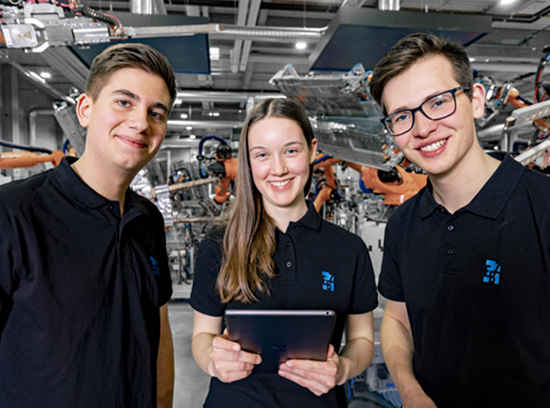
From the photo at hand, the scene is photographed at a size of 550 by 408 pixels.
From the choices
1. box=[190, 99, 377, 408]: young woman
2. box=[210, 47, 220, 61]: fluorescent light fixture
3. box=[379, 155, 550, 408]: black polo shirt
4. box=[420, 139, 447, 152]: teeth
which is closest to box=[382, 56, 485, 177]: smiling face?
box=[420, 139, 447, 152]: teeth

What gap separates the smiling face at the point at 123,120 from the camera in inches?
46.9

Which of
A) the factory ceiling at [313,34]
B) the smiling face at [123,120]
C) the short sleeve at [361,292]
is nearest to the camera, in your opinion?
the smiling face at [123,120]

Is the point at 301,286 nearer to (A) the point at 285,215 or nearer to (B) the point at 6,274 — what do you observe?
(A) the point at 285,215

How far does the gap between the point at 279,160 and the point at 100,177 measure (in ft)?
2.09

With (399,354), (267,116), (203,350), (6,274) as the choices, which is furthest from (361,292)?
(6,274)

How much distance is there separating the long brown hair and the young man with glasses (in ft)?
1.29

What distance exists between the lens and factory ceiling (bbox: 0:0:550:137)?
4.36m

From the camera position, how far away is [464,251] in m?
1.19

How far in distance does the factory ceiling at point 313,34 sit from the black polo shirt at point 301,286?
3.42 meters

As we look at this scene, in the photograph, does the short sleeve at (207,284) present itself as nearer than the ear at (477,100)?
No

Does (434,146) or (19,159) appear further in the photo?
(19,159)

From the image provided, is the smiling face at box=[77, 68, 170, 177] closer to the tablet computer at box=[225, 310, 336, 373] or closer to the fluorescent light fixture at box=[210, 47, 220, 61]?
the tablet computer at box=[225, 310, 336, 373]

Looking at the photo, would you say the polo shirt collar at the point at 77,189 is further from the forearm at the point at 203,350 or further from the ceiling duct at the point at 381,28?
the ceiling duct at the point at 381,28

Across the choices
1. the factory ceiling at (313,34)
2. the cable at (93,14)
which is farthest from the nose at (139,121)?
the factory ceiling at (313,34)
